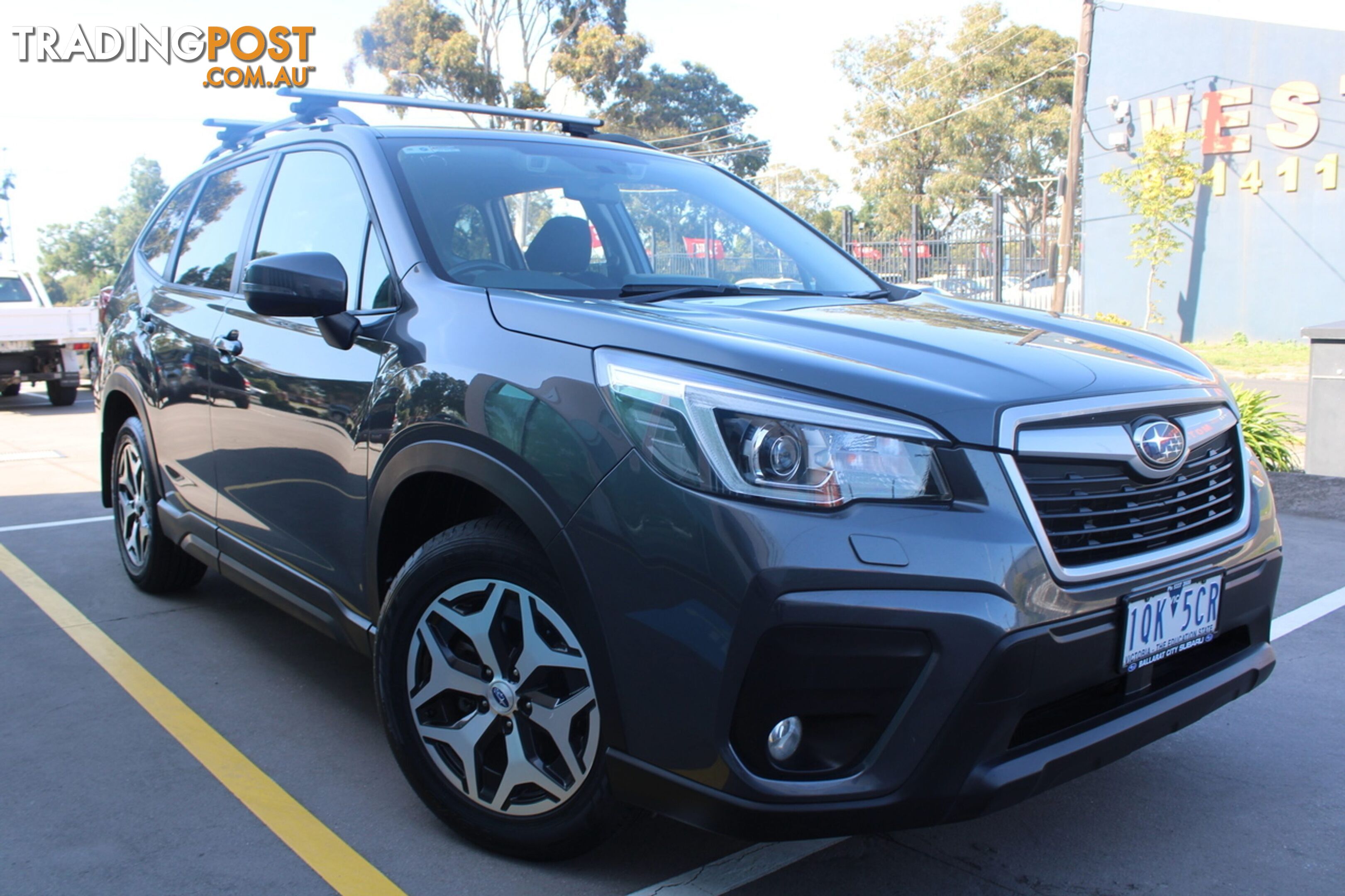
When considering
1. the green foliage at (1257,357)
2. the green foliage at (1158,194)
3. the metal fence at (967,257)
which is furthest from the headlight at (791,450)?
the green foliage at (1158,194)

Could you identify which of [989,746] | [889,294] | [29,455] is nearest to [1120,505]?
[989,746]

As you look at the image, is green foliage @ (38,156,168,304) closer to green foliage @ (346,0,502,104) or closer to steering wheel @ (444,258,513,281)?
green foliage @ (346,0,502,104)

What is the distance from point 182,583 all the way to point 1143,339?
398 cm

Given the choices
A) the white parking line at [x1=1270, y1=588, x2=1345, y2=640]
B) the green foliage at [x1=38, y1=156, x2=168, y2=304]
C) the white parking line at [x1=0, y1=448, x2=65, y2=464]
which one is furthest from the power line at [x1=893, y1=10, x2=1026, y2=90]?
the green foliage at [x1=38, y1=156, x2=168, y2=304]

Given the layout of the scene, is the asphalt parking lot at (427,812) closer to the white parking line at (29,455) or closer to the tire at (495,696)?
the tire at (495,696)

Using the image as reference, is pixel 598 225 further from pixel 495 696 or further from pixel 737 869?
pixel 737 869

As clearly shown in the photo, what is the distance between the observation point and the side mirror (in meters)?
2.79

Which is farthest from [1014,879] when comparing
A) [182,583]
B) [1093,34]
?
[1093,34]

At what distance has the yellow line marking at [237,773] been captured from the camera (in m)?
2.59

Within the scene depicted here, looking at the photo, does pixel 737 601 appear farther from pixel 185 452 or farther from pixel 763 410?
pixel 185 452

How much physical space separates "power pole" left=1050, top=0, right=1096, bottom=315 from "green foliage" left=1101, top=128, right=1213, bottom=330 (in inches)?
67.1

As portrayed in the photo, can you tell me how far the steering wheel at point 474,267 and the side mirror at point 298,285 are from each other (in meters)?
0.28

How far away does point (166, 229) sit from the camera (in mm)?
4801

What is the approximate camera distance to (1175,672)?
7.99ft
